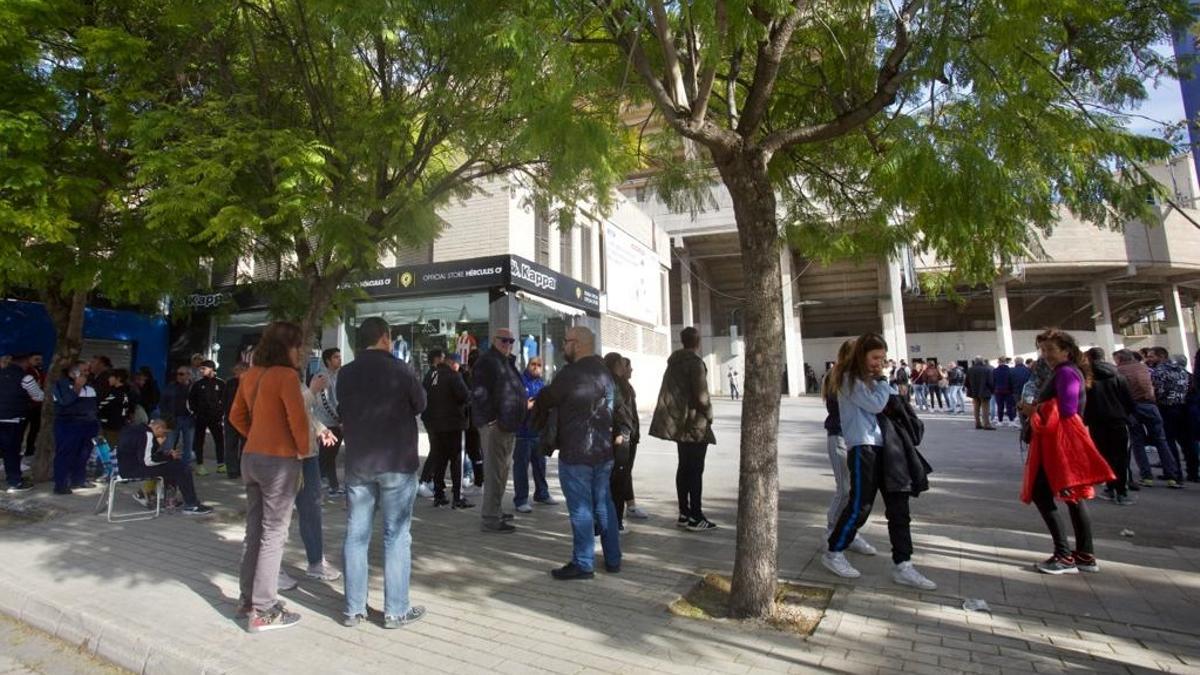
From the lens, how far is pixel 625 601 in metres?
4.20

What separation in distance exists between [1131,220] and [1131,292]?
162ft

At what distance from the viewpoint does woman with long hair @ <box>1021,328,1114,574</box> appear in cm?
453

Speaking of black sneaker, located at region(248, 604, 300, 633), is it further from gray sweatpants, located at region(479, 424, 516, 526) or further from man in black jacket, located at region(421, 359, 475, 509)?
man in black jacket, located at region(421, 359, 475, 509)

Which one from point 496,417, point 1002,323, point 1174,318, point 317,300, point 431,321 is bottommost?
point 496,417

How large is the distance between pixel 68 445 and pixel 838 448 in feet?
30.5

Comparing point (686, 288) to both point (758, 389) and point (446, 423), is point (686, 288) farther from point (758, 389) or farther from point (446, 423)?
point (758, 389)

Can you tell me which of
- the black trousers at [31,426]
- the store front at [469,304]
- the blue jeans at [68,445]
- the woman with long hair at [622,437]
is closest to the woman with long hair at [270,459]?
the woman with long hair at [622,437]

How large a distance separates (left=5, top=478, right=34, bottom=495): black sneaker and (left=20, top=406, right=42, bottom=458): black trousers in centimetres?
63

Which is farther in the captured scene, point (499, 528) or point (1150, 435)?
point (1150, 435)

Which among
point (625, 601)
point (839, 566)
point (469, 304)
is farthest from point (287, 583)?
point (469, 304)

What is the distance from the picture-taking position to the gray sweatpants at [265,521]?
154 inches

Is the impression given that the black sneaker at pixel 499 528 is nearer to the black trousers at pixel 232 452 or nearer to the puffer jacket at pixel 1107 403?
the black trousers at pixel 232 452

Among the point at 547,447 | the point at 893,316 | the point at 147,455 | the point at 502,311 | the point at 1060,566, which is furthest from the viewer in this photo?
the point at 893,316

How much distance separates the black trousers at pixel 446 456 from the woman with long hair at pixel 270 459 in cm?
288
